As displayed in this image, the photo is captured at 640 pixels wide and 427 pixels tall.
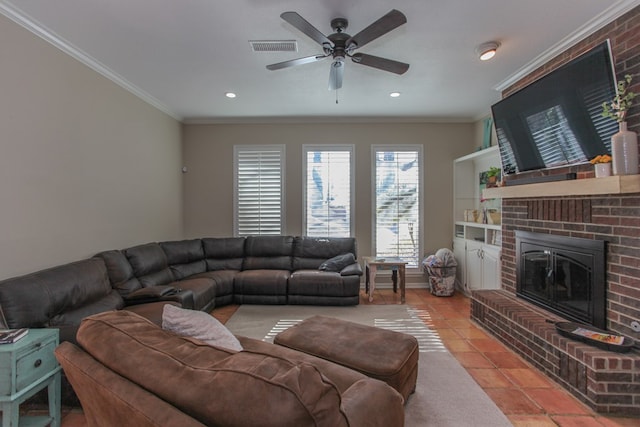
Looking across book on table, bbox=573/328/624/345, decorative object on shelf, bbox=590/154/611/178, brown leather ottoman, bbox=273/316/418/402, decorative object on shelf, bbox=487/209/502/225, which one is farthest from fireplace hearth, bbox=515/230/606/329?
brown leather ottoman, bbox=273/316/418/402

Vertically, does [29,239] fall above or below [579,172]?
below

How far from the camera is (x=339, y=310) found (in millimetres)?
4199

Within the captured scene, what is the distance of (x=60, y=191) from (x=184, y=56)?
5.70ft

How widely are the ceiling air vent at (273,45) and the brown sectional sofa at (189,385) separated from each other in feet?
8.10

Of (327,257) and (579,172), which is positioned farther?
(327,257)

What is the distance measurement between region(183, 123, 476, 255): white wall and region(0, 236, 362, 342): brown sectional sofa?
65 centimetres

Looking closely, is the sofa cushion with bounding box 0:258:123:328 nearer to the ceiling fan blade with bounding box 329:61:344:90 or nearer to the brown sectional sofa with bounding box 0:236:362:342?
the brown sectional sofa with bounding box 0:236:362:342

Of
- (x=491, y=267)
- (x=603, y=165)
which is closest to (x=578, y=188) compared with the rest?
(x=603, y=165)

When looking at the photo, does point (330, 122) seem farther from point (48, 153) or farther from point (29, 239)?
point (29, 239)

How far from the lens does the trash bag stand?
192 inches

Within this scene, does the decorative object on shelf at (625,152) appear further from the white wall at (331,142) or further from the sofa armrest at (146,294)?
the sofa armrest at (146,294)

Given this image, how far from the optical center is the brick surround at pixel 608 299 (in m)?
2.12

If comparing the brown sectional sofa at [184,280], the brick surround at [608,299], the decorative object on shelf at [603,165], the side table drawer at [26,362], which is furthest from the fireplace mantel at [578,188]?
the side table drawer at [26,362]

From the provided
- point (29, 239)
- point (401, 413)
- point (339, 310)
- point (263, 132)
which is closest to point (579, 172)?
point (401, 413)
